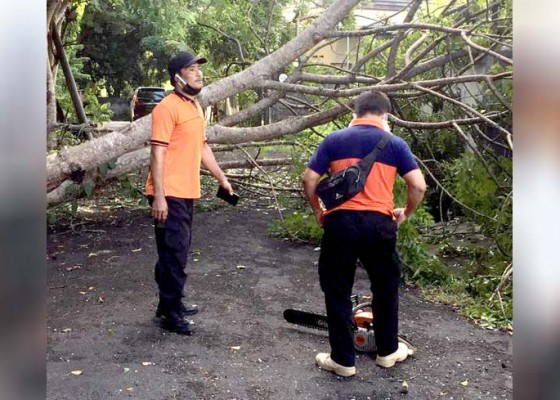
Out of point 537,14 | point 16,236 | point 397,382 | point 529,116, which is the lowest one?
point 397,382

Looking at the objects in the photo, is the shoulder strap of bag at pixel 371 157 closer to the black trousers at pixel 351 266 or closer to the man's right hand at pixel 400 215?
the black trousers at pixel 351 266

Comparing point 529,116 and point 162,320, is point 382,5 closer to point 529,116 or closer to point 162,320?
point 162,320

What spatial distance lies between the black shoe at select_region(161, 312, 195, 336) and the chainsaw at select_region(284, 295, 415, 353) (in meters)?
0.69

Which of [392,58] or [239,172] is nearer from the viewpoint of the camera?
[392,58]

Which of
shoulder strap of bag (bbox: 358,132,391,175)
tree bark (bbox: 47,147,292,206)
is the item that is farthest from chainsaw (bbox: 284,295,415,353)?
tree bark (bbox: 47,147,292,206)

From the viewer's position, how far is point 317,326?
4555 mm

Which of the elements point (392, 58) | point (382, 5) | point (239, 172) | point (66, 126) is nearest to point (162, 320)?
point (66, 126)

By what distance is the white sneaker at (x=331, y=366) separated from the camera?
3814mm

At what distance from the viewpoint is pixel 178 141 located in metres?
4.39

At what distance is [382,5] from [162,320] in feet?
41.1

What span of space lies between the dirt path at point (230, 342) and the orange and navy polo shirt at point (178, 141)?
1022mm

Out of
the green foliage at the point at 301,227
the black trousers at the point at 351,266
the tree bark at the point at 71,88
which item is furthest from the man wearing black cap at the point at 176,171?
the tree bark at the point at 71,88

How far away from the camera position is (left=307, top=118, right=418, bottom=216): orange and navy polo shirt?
3605 mm

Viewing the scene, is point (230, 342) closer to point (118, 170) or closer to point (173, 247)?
point (173, 247)
